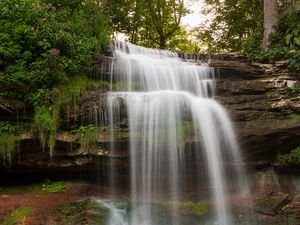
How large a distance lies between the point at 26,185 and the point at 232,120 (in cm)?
547

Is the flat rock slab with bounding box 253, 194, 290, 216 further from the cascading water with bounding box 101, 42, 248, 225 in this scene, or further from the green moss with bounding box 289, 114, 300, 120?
the green moss with bounding box 289, 114, 300, 120

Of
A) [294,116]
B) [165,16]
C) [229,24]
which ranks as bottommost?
[294,116]

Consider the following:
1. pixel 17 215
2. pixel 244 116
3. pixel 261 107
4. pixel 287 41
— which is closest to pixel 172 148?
pixel 244 116

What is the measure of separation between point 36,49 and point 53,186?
3.53 m

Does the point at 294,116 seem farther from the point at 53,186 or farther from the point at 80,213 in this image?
the point at 53,186

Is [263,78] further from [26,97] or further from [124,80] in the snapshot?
[26,97]

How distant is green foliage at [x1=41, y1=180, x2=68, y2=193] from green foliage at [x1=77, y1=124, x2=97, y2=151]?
1.18m

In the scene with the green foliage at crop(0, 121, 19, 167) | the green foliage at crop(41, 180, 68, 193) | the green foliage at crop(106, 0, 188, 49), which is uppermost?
the green foliage at crop(106, 0, 188, 49)

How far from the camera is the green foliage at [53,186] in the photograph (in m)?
8.95

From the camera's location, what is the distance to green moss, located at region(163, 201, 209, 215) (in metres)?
8.98

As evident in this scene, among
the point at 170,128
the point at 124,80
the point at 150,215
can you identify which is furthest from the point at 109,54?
the point at 150,215

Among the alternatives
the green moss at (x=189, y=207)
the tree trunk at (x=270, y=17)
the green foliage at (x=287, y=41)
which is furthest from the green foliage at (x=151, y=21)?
the green moss at (x=189, y=207)

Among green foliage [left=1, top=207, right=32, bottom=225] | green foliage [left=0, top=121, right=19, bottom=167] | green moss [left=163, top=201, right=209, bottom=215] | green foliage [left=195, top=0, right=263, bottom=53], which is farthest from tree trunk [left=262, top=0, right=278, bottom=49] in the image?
green foliage [left=1, top=207, right=32, bottom=225]

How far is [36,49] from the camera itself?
962cm
